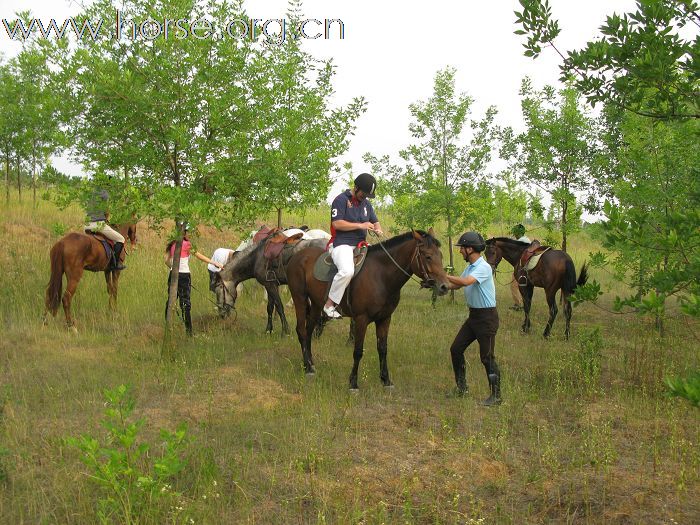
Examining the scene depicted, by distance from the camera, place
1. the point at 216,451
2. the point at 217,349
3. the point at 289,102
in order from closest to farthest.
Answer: the point at 216,451 < the point at 217,349 < the point at 289,102

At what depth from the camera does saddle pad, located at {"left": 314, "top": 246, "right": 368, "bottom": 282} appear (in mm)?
7809

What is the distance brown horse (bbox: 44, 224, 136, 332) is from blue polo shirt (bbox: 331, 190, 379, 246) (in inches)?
218

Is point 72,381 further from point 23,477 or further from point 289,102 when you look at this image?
point 289,102

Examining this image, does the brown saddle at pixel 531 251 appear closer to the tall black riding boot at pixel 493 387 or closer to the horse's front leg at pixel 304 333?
the horse's front leg at pixel 304 333

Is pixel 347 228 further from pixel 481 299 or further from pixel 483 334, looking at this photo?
A: pixel 483 334

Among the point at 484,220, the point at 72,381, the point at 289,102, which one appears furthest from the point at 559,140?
the point at 72,381

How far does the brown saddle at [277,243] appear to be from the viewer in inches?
434

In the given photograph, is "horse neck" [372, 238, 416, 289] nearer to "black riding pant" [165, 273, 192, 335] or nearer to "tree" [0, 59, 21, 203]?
"black riding pant" [165, 273, 192, 335]

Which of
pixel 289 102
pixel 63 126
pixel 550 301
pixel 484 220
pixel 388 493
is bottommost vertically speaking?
pixel 388 493

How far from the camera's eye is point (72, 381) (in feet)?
24.8

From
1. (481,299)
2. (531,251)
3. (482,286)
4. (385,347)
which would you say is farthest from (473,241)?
(531,251)

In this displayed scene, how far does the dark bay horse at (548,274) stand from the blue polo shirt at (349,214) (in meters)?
5.17

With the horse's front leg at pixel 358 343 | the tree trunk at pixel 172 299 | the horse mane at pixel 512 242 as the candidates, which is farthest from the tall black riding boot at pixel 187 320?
the horse mane at pixel 512 242

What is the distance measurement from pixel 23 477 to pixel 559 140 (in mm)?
12683
